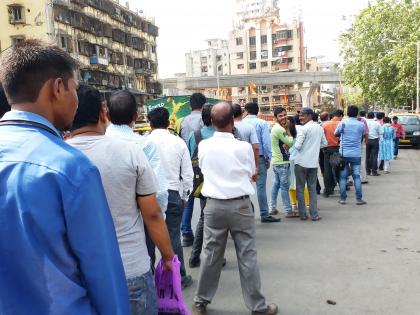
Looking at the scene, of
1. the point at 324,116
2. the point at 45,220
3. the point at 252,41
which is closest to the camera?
the point at 45,220

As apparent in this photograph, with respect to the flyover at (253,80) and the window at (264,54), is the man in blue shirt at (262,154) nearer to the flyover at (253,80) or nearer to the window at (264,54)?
the flyover at (253,80)

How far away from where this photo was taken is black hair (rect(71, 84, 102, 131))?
239 centimetres

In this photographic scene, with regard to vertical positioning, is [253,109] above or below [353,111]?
above

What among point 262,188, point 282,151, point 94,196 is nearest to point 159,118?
point 94,196

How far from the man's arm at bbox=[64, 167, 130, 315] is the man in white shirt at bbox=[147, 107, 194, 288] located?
2814 millimetres

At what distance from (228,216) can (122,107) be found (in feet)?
4.31

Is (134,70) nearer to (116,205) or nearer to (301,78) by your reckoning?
(301,78)

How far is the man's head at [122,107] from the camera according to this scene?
3.17m

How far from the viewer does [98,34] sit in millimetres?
51219

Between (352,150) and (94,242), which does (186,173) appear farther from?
(352,150)

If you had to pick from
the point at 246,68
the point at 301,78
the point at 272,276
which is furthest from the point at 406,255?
the point at 246,68

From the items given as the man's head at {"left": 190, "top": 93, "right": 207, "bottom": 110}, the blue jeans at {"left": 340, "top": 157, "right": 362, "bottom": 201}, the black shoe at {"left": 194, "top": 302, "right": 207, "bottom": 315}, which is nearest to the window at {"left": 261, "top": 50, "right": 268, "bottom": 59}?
the blue jeans at {"left": 340, "top": 157, "right": 362, "bottom": 201}

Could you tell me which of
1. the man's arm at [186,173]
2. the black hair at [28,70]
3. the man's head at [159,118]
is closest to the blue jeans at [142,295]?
the black hair at [28,70]

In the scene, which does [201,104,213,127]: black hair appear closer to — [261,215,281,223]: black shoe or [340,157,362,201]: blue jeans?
[261,215,281,223]: black shoe
